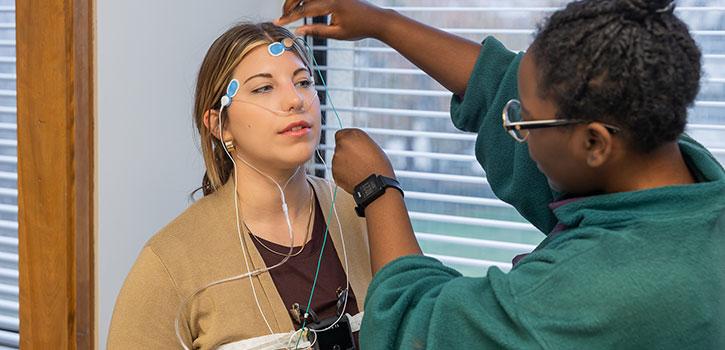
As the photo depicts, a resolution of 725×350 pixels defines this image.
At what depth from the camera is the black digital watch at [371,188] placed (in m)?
1.34

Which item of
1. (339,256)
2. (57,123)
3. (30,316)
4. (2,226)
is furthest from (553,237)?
(2,226)

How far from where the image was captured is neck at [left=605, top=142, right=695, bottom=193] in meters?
1.13

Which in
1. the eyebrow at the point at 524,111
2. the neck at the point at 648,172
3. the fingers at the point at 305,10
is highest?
the fingers at the point at 305,10

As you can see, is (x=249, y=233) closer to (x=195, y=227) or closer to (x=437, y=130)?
(x=195, y=227)

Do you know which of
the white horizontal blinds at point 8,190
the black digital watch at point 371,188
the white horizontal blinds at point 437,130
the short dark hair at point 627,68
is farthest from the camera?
the white horizontal blinds at point 8,190

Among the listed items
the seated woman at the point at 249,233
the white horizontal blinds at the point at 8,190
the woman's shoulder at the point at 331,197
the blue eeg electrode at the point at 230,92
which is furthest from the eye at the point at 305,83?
the white horizontal blinds at the point at 8,190

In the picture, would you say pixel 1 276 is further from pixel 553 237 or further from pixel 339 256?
pixel 553 237

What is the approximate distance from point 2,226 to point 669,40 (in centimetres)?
199

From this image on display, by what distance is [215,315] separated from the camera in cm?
159

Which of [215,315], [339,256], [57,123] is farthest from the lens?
[57,123]

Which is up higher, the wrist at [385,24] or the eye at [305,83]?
the wrist at [385,24]

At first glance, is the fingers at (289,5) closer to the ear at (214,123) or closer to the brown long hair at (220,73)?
the brown long hair at (220,73)

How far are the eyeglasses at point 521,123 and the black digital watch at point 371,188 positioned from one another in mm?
211

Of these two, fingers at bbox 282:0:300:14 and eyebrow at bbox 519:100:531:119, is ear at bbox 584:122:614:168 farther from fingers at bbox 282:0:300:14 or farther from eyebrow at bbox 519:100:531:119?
fingers at bbox 282:0:300:14
